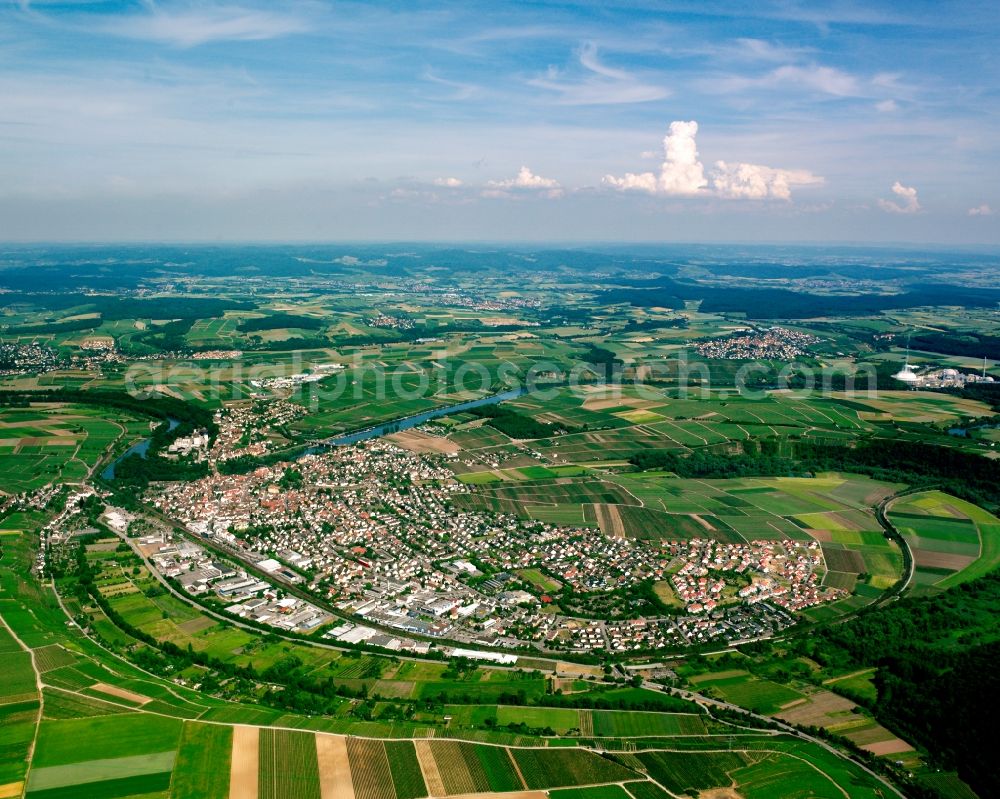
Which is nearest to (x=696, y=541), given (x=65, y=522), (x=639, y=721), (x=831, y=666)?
(x=831, y=666)

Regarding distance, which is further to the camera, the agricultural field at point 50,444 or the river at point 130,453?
the river at point 130,453

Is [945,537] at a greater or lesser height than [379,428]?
lesser

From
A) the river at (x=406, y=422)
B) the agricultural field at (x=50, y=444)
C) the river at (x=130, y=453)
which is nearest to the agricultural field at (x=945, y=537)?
the river at (x=406, y=422)

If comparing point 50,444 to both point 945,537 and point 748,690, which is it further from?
point 945,537

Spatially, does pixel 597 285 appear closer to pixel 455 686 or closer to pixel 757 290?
pixel 757 290

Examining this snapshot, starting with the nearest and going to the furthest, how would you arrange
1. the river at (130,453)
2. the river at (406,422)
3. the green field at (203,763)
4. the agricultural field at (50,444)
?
the green field at (203,763) → the agricultural field at (50,444) → the river at (130,453) → the river at (406,422)

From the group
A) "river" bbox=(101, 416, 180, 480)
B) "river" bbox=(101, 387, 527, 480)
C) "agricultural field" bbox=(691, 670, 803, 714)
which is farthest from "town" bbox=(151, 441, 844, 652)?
"river" bbox=(101, 387, 527, 480)

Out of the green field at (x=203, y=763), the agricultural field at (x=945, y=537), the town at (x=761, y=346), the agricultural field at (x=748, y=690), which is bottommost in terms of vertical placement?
the agricultural field at (x=748, y=690)

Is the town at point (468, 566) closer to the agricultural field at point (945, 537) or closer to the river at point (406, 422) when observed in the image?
the agricultural field at point (945, 537)

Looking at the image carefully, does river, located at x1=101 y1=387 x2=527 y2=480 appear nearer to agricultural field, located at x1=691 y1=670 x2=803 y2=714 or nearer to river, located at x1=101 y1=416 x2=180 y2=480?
river, located at x1=101 y1=416 x2=180 y2=480

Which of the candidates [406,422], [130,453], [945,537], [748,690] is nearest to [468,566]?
[748,690]

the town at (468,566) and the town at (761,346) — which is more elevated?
the town at (761,346)
